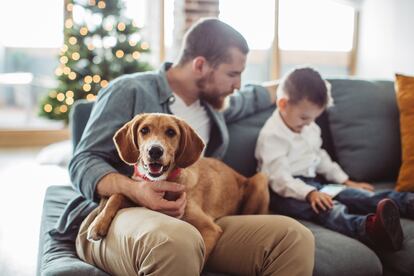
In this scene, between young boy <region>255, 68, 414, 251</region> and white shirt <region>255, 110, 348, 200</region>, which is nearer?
young boy <region>255, 68, 414, 251</region>

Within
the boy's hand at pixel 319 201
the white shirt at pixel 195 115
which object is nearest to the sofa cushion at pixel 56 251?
the white shirt at pixel 195 115

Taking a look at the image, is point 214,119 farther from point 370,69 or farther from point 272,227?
point 370,69

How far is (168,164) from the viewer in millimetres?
1690

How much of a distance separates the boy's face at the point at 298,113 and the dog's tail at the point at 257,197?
1.14 ft

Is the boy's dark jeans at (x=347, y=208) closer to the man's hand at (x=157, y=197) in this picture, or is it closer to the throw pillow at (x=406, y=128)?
the throw pillow at (x=406, y=128)

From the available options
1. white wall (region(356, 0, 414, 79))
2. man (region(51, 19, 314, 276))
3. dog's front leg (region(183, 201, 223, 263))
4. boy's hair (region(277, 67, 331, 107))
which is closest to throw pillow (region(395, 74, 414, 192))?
boy's hair (region(277, 67, 331, 107))

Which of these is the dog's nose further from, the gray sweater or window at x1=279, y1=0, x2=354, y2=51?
window at x1=279, y1=0, x2=354, y2=51

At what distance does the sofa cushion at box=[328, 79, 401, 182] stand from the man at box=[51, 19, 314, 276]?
66cm

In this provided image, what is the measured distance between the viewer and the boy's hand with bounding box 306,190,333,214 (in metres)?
2.19

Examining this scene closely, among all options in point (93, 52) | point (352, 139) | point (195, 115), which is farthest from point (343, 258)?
point (93, 52)

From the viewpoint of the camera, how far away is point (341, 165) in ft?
8.77

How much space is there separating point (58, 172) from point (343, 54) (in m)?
3.66

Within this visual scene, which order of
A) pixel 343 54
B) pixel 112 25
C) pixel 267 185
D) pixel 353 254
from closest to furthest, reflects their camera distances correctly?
pixel 353 254
pixel 267 185
pixel 112 25
pixel 343 54

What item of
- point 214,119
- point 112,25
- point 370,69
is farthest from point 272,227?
point 370,69
